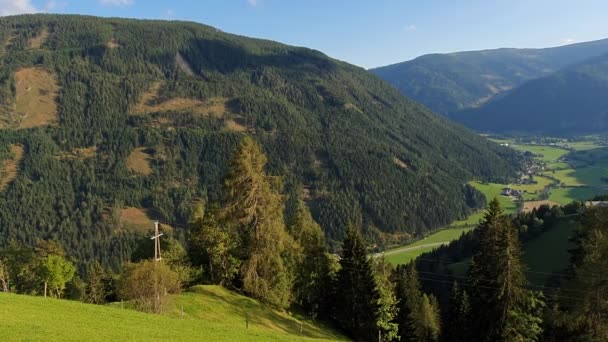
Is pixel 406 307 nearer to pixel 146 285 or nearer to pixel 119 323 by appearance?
pixel 146 285

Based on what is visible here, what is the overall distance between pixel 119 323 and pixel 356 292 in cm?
3553

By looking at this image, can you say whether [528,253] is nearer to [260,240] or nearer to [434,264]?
[434,264]

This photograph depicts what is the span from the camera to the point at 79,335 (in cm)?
3023

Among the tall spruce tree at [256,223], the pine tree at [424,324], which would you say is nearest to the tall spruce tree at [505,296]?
the pine tree at [424,324]

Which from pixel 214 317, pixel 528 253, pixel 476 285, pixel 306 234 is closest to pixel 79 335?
pixel 214 317

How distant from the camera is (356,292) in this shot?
63312mm

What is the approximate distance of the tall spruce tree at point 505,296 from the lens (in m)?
51.8

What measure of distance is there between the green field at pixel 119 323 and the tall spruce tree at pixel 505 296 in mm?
23775

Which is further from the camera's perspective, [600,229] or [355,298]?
[355,298]

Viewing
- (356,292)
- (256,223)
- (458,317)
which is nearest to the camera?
(256,223)

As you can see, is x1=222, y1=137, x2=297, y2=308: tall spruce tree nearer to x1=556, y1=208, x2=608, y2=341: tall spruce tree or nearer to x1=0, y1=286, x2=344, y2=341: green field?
x1=0, y1=286, x2=344, y2=341: green field

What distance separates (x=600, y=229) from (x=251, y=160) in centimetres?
4178

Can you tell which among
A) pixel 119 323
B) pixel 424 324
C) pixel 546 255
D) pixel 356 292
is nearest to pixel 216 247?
pixel 356 292

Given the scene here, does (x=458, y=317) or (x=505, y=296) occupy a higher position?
(x=505, y=296)
